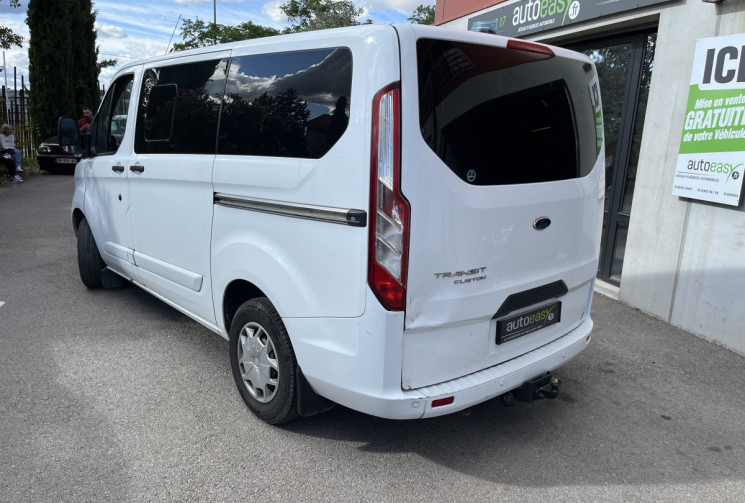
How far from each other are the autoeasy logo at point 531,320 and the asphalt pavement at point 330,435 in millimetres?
694

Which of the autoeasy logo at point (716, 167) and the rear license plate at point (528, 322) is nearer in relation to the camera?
the rear license plate at point (528, 322)

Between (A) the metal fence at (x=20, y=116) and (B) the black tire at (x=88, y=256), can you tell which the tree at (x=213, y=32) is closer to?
(A) the metal fence at (x=20, y=116)

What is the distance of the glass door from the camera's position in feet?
19.6

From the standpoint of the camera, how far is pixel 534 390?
115 inches

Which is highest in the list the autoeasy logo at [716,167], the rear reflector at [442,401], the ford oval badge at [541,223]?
the autoeasy logo at [716,167]

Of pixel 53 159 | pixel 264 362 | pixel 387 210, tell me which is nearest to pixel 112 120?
pixel 264 362

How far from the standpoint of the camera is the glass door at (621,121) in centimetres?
596

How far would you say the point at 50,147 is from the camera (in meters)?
15.5

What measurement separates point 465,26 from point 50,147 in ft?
39.8

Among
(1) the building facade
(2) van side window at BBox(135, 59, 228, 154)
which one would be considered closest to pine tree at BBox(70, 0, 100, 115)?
(2) van side window at BBox(135, 59, 228, 154)

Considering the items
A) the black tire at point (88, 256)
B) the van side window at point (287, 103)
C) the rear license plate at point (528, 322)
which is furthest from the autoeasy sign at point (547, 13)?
the black tire at point (88, 256)

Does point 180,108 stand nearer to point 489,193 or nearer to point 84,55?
point 489,193

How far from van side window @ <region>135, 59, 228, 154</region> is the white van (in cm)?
2

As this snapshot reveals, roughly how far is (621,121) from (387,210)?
4818mm
